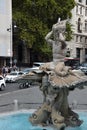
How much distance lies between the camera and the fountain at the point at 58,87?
1398 cm

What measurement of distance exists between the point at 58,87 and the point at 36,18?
150ft

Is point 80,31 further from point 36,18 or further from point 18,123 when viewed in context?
point 18,123

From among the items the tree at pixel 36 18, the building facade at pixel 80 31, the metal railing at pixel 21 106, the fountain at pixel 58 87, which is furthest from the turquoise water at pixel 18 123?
the building facade at pixel 80 31

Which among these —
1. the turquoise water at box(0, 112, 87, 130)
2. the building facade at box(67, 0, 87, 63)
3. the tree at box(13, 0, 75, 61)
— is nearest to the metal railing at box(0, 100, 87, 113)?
the turquoise water at box(0, 112, 87, 130)

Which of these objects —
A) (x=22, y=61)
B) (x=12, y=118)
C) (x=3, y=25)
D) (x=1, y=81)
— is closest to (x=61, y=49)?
(x=12, y=118)

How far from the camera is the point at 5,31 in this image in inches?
2142

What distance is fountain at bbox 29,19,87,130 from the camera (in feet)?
45.9

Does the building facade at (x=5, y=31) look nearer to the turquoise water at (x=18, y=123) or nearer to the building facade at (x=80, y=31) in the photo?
the building facade at (x=80, y=31)

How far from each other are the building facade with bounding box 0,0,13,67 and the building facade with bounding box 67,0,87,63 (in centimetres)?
3008

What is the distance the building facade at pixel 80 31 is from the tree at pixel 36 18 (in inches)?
951

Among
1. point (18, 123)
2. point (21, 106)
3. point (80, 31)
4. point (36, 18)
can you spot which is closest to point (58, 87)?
point (18, 123)

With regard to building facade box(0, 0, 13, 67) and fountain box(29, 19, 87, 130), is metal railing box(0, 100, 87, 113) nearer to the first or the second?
fountain box(29, 19, 87, 130)

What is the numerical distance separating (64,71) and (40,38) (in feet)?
144

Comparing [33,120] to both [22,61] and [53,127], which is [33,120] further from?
[22,61]
